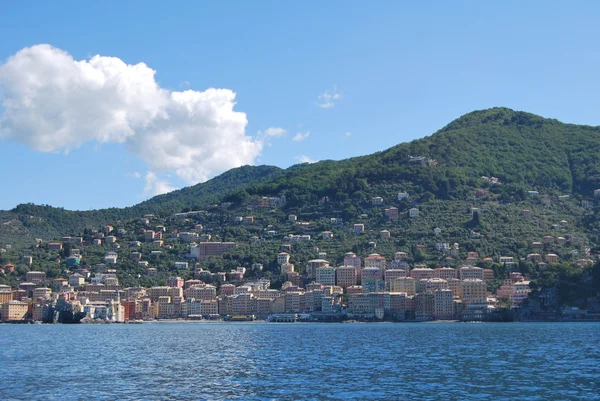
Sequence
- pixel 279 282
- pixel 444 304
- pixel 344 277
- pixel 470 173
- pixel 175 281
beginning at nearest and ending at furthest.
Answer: pixel 444 304 → pixel 344 277 → pixel 279 282 → pixel 175 281 → pixel 470 173

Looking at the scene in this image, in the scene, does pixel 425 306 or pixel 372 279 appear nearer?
pixel 425 306

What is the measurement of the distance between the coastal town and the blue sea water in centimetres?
6187

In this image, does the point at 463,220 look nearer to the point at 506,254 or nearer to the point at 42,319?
the point at 506,254

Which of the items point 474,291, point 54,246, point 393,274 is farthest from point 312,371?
point 54,246

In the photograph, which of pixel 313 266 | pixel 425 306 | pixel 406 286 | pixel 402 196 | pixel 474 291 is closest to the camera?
pixel 474 291

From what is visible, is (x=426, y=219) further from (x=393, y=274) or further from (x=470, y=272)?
(x=470, y=272)

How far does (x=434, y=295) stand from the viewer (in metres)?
129

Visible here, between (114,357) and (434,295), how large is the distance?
7901 cm

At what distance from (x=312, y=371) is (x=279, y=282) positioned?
362 ft

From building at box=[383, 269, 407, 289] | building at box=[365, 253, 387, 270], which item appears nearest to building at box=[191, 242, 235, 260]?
building at box=[365, 253, 387, 270]

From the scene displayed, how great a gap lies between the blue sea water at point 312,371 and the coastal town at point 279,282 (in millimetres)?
61866

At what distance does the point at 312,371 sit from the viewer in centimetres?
4566

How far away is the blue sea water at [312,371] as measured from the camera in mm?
37062

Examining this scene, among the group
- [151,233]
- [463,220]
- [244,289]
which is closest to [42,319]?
[244,289]
